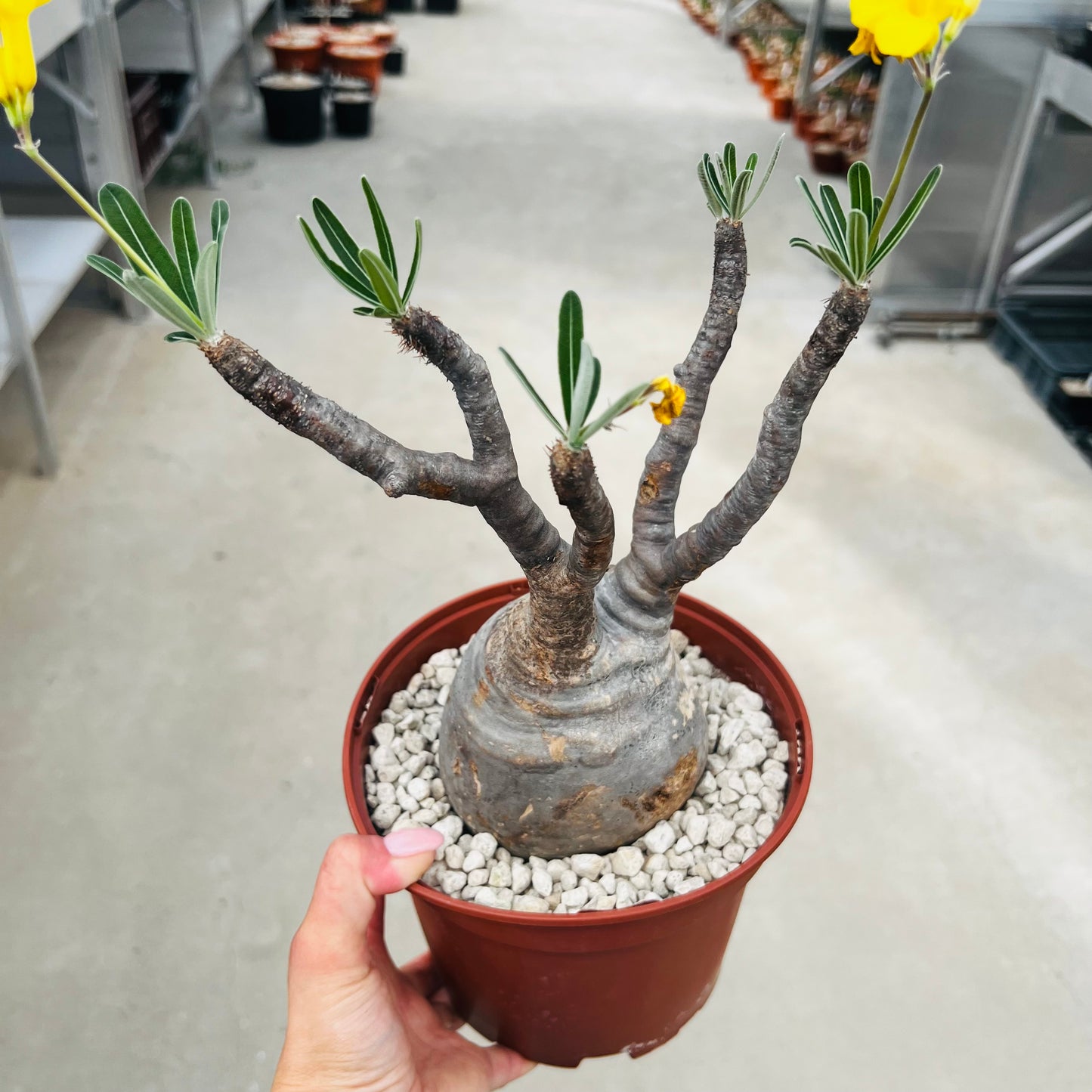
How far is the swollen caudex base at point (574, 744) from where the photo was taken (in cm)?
89

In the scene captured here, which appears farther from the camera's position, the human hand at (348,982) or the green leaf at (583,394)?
the human hand at (348,982)

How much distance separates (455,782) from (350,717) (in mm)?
123

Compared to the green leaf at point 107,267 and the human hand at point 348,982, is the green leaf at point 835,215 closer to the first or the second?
the green leaf at point 107,267

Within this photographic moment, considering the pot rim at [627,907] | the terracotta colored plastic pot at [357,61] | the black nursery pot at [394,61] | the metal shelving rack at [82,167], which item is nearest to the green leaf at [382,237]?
the pot rim at [627,907]

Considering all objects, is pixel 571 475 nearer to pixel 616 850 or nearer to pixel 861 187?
pixel 861 187

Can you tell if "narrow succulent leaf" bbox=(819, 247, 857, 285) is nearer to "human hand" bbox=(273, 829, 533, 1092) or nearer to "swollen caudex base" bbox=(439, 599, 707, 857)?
"swollen caudex base" bbox=(439, 599, 707, 857)

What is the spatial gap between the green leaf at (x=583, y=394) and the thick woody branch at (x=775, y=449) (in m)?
0.18

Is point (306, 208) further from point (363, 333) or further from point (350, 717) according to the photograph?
point (350, 717)

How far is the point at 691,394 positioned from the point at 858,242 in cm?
25

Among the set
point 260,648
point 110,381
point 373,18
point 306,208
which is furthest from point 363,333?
point 373,18

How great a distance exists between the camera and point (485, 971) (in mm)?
976

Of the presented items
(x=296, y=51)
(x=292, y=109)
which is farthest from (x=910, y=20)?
(x=296, y=51)

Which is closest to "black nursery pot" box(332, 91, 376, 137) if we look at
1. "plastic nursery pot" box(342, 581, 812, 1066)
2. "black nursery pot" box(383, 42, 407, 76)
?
"black nursery pot" box(383, 42, 407, 76)

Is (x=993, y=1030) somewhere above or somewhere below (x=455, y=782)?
below
